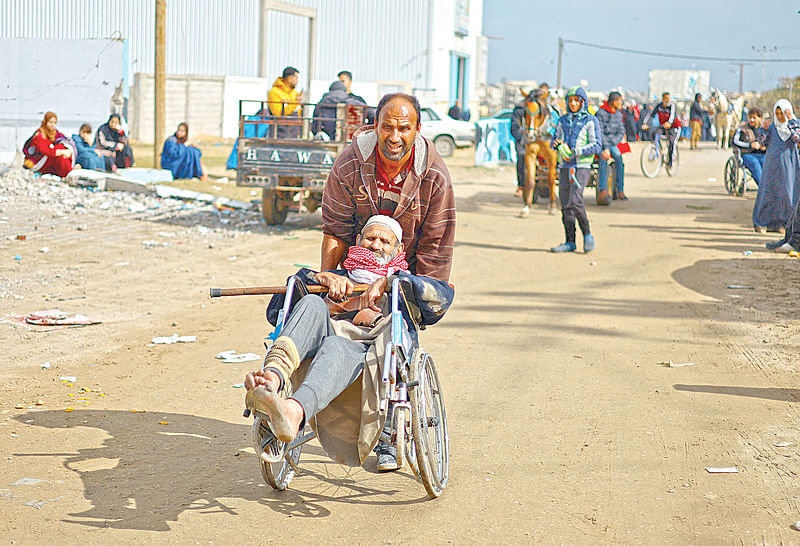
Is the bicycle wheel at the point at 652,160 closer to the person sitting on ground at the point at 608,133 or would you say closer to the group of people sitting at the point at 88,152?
the person sitting on ground at the point at 608,133

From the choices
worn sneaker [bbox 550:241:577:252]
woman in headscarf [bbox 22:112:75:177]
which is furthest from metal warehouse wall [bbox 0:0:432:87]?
worn sneaker [bbox 550:241:577:252]

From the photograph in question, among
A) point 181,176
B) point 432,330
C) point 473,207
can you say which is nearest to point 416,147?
point 432,330

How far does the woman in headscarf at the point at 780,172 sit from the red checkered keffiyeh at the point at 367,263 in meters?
10.1

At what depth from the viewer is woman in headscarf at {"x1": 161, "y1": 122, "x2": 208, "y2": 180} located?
19656mm

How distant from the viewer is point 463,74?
52.2 metres

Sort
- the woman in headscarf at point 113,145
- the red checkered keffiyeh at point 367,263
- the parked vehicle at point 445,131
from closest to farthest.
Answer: the red checkered keffiyeh at point 367,263 < the woman in headscarf at point 113,145 < the parked vehicle at point 445,131

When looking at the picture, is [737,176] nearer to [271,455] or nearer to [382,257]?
[382,257]

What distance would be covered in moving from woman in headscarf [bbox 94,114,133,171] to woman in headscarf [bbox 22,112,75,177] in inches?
42.8

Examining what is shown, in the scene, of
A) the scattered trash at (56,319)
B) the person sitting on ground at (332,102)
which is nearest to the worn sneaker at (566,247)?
the person sitting on ground at (332,102)

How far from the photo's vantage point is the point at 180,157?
1967 cm

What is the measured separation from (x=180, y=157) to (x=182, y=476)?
15883mm

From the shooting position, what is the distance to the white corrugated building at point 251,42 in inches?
1412

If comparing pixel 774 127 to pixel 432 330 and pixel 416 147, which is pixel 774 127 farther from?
pixel 416 147

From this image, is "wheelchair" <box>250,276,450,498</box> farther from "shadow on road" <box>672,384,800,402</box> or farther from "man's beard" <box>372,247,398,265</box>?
"shadow on road" <box>672,384,800,402</box>
